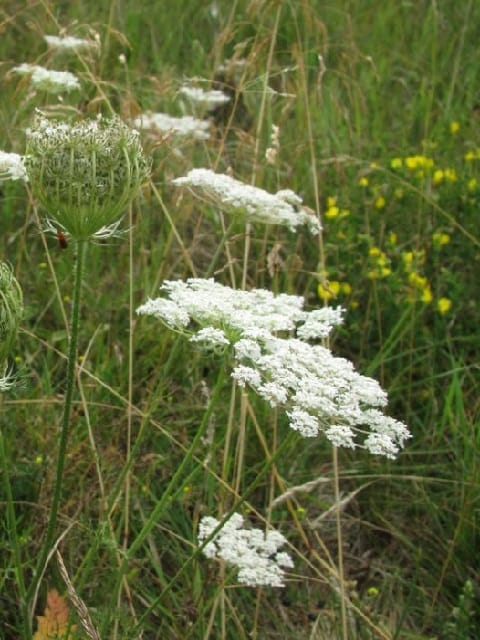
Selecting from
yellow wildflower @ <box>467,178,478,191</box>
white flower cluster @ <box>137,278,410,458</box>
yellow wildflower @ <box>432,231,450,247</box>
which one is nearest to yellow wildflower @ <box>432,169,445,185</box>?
yellow wildflower @ <box>467,178,478,191</box>

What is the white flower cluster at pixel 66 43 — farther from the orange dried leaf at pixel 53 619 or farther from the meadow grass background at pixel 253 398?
the orange dried leaf at pixel 53 619

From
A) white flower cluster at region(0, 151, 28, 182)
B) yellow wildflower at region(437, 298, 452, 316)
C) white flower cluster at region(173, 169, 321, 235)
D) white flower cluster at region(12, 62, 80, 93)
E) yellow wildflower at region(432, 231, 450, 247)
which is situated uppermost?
white flower cluster at region(0, 151, 28, 182)

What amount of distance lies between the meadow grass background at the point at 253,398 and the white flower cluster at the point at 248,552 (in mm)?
101

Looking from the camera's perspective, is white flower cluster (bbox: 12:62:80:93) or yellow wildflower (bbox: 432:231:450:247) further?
yellow wildflower (bbox: 432:231:450:247)

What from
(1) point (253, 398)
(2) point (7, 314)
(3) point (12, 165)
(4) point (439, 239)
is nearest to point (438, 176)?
(4) point (439, 239)

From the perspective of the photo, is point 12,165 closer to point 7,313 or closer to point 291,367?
point 7,313

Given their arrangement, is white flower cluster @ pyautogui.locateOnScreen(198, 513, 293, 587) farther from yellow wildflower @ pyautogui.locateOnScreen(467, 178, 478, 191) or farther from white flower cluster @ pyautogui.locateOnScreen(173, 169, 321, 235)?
yellow wildflower @ pyautogui.locateOnScreen(467, 178, 478, 191)

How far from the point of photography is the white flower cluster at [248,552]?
2021 mm

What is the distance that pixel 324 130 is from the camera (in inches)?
164

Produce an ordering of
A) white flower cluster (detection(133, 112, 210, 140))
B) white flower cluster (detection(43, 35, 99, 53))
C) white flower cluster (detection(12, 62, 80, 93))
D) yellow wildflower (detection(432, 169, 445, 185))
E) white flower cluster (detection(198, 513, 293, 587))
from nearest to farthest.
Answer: white flower cluster (detection(198, 513, 293, 587))
white flower cluster (detection(12, 62, 80, 93))
white flower cluster (detection(43, 35, 99, 53))
white flower cluster (detection(133, 112, 210, 140))
yellow wildflower (detection(432, 169, 445, 185))

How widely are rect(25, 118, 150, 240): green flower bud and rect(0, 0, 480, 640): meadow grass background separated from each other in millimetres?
330

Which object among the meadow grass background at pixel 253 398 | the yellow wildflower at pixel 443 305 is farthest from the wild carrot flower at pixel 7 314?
the yellow wildflower at pixel 443 305

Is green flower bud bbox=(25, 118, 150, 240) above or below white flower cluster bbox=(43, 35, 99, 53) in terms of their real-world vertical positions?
above

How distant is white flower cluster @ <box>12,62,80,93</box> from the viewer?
3.01 metres
